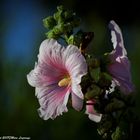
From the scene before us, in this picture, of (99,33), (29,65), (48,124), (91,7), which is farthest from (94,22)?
(48,124)

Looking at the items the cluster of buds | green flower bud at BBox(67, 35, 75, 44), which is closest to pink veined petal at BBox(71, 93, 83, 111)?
Result: the cluster of buds

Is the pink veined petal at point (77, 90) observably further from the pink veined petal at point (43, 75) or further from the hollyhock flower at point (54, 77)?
the pink veined petal at point (43, 75)

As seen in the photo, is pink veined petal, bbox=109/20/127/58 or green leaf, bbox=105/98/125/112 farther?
pink veined petal, bbox=109/20/127/58

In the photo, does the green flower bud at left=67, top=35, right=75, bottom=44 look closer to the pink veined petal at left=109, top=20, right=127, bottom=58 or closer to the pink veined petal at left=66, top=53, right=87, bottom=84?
the pink veined petal at left=66, top=53, right=87, bottom=84

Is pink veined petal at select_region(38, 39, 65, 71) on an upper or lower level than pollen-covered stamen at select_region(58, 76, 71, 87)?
upper

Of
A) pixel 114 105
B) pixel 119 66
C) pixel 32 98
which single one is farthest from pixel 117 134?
pixel 32 98

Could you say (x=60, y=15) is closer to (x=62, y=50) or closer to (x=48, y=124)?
(x=62, y=50)

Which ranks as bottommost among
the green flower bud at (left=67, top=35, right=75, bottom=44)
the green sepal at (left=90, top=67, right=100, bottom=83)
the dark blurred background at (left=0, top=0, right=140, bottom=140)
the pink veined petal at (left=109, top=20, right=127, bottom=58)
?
the dark blurred background at (left=0, top=0, right=140, bottom=140)
